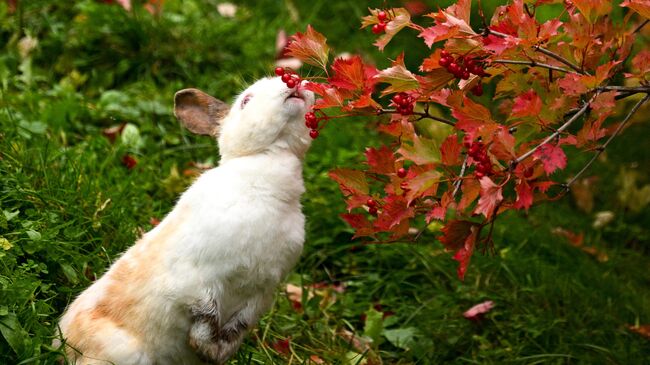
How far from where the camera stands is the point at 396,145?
2.62 meters

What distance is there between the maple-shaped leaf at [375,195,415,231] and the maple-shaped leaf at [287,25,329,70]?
417 millimetres

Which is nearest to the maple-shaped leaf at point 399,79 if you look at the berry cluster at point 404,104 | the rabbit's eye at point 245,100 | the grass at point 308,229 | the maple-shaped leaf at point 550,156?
the berry cluster at point 404,104

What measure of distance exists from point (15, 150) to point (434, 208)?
189cm

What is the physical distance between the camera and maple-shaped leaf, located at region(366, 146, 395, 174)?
248 centimetres

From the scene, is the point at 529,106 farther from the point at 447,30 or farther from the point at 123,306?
the point at 123,306

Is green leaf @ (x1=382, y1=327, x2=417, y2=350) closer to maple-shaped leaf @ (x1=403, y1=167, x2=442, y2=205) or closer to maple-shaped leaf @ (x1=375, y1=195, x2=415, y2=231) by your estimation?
maple-shaped leaf @ (x1=375, y1=195, x2=415, y2=231)

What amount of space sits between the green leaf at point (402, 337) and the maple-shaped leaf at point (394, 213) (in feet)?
3.78

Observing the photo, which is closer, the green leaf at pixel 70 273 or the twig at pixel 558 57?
the twig at pixel 558 57

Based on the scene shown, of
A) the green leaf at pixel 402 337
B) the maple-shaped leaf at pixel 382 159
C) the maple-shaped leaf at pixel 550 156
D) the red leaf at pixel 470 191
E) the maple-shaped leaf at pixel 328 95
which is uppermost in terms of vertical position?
the maple-shaped leaf at pixel 550 156

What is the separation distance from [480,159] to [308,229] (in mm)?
1875

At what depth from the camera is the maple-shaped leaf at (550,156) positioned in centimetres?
212

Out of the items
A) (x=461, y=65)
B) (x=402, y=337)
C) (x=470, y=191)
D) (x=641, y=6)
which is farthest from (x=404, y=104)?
(x=402, y=337)

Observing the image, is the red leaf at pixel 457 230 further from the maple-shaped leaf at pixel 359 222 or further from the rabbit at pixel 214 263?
the rabbit at pixel 214 263

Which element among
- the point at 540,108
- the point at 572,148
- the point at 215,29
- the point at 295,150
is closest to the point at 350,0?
the point at 215,29
